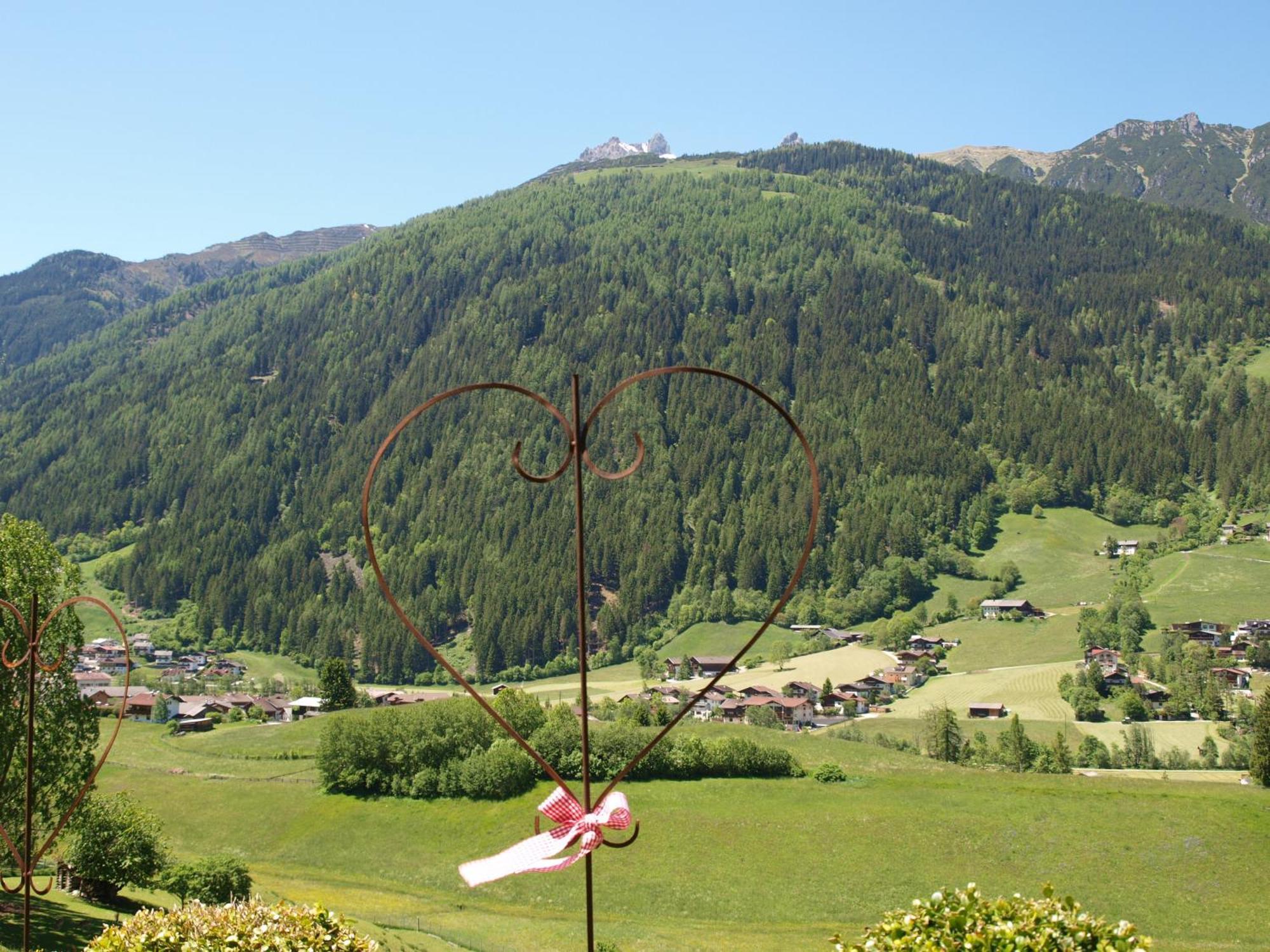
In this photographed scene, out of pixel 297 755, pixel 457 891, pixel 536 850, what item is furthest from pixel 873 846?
pixel 536 850

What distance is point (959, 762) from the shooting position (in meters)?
108

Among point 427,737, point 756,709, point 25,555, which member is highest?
point 25,555

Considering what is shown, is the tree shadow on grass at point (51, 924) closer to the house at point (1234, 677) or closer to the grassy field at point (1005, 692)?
the grassy field at point (1005, 692)

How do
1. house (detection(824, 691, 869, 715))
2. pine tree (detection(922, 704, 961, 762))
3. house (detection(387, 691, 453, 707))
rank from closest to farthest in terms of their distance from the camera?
pine tree (detection(922, 704, 961, 762)), house (detection(824, 691, 869, 715)), house (detection(387, 691, 453, 707))

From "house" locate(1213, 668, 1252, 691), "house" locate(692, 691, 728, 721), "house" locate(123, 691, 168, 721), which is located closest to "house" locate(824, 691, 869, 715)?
"house" locate(692, 691, 728, 721)

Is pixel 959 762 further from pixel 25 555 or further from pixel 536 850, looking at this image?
pixel 536 850

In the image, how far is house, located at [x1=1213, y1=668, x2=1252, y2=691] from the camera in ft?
499

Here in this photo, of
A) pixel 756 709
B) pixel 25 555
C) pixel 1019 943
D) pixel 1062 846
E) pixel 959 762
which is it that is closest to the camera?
pixel 1019 943

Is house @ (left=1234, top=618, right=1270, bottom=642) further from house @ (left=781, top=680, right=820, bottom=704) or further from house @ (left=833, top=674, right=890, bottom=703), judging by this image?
house @ (left=781, top=680, right=820, bottom=704)

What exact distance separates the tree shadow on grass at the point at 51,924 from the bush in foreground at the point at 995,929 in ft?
84.4

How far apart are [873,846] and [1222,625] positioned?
13272cm

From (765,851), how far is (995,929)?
218 feet

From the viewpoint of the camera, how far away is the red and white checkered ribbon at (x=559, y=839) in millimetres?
6480

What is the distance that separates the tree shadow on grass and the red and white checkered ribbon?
28.5 metres
